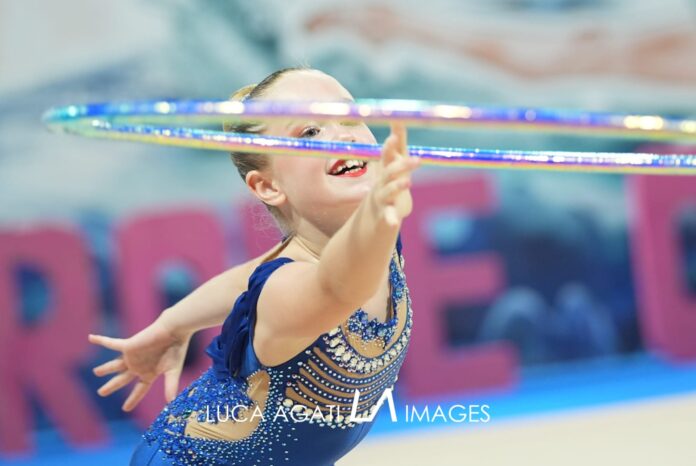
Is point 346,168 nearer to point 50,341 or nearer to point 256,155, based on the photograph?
point 256,155

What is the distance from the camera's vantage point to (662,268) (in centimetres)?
387

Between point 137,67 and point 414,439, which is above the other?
point 137,67

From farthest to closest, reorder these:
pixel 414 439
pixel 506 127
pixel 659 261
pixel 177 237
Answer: pixel 659 261 < pixel 177 237 < pixel 414 439 < pixel 506 127

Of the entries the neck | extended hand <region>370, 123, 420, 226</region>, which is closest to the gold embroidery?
the neck

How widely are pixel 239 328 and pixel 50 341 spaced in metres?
2.13

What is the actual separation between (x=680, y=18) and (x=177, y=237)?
7.99 ft

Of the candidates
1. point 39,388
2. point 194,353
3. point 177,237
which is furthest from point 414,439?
point 39,388

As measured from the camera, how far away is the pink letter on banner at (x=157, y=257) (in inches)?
128

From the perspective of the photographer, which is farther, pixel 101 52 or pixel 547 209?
pixel 547 209

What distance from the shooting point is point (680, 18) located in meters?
4.06

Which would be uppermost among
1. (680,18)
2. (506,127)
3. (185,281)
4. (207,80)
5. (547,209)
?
(680,18)

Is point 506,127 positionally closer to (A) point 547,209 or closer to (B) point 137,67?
(B) point 137,67

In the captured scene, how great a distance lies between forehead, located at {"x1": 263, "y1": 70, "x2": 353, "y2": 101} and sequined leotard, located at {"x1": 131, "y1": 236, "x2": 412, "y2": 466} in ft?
0.78

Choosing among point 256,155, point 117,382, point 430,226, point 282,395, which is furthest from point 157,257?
point 282,395
